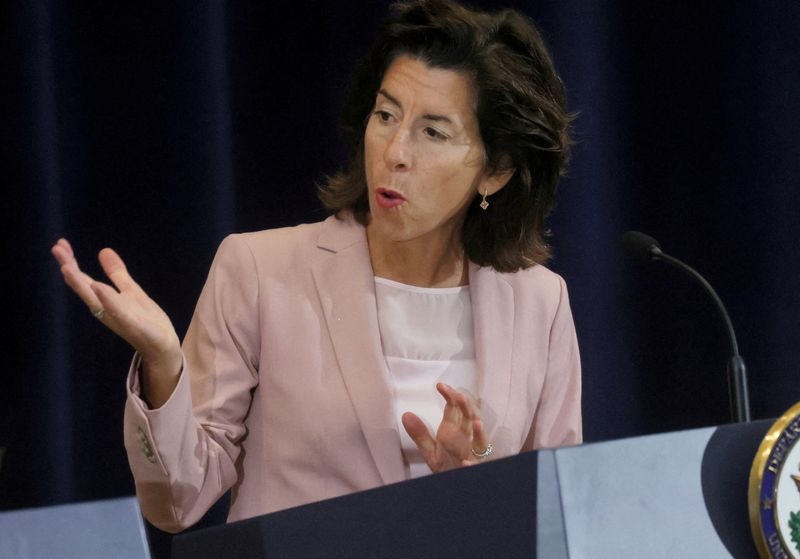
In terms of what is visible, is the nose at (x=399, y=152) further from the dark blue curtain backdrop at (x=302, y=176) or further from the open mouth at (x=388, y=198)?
the dark blue curtain backdrop at (x=302, y=176)

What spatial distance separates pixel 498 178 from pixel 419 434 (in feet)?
1.57

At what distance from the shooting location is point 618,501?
2.82 ft

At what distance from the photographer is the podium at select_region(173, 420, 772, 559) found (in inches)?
32.9

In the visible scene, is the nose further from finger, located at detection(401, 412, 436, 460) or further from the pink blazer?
finger, located at detection(401, 412, 436, 460)

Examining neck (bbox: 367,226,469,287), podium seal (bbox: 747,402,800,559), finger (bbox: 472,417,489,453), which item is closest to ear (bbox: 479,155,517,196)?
neck (bbox: 367,226,469,287)

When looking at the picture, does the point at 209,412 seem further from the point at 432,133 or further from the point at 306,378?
the point at 432,133

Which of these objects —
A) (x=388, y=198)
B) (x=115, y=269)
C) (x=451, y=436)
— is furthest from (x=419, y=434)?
(x=115, y=269)

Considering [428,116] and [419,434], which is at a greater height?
[428,116]

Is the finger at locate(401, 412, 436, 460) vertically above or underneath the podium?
underneath

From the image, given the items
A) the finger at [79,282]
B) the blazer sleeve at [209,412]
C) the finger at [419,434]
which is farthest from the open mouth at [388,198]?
the finger at [79,282]

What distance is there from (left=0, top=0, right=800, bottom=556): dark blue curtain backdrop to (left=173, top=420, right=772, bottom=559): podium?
1.24 metres

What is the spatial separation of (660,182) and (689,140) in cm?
10

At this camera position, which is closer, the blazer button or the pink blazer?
the blazer button

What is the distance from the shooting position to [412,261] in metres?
1.83
